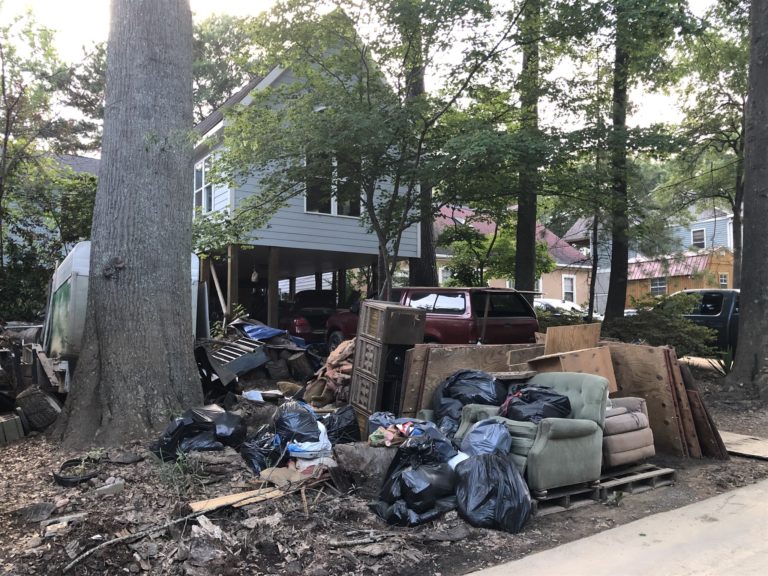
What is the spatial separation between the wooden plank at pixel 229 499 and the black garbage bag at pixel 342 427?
1.10 metres

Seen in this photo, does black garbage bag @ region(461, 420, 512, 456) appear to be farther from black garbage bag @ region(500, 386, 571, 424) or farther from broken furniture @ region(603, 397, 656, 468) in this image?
broken furniture @ region(603, 397, 656, 468)

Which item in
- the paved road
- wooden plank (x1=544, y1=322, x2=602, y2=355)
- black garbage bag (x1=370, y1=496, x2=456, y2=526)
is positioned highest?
wooden plank (x1=544, y1=322, x2=602, y2=355)

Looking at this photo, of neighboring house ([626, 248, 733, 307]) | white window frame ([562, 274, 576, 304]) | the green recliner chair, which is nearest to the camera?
the green recliner chair

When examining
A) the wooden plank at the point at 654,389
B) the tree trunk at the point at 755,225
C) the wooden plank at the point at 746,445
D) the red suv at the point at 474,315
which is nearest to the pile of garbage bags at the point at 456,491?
the wooden plank at the point at 654,389

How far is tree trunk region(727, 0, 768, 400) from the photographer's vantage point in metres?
8.37

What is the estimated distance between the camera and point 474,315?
916 cm

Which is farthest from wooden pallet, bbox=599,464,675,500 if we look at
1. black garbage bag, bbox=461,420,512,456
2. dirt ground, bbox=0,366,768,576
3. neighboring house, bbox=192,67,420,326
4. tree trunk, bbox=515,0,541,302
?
neighboring house, bbox=192,67,420,326

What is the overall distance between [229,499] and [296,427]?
3.25ft

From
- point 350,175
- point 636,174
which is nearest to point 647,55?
point 636,174

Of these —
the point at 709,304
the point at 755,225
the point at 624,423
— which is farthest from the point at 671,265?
the point at 624,423

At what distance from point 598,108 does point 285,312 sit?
9671 mm

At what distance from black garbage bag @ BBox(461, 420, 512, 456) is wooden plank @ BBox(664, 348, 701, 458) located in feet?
7.73

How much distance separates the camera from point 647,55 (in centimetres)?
1048

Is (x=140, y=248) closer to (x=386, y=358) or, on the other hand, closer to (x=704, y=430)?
(x=386, y=358)
